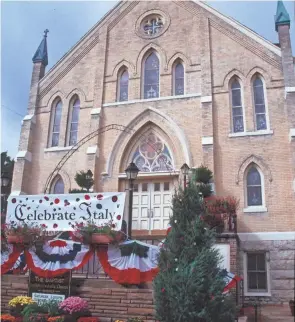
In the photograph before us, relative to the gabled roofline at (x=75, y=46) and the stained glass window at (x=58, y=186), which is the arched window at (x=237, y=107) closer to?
the gabled roofline at (x=75, y=46)

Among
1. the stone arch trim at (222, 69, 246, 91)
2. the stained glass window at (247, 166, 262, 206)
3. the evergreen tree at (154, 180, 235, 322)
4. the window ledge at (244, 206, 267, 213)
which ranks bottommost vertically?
the evergreen tree at (154, 180, 235, 322)

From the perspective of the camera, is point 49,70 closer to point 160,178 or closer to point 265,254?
point 160,178

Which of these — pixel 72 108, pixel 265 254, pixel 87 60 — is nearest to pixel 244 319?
pixel 265 254

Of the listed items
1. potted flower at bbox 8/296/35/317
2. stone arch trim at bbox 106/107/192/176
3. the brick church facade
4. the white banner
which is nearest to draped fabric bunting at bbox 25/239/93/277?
the white banner

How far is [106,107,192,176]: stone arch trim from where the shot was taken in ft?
50.4

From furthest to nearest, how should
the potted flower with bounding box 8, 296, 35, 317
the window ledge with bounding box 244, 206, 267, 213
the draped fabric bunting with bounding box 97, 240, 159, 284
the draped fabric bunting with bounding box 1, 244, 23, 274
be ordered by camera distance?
the window ledge with bounding box 244, 206, 267, 213, the draped fabric bunting with bounding box 1, 244, 23, 274, the draped fabric bunting with bounding box 97, 240, 159, 284, the potted flower with bounding box 8, 296, 35, 317

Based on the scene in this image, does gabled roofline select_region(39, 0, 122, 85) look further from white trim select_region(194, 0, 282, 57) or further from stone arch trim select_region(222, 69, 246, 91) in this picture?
stone arch trim select_region(222, 69, 246, 91)

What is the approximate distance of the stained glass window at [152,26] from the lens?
1772 cm

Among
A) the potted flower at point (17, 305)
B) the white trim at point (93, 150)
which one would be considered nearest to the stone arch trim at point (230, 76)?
the white trim at point (93, 150)

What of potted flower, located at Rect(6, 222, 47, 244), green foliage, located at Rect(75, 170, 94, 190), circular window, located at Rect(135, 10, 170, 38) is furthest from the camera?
circular window, located at Rect(135, 10, 170, 38)

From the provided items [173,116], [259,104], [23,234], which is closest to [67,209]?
[23,234]

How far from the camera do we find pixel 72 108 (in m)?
17.9

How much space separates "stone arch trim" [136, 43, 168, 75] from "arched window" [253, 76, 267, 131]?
408 centimetres

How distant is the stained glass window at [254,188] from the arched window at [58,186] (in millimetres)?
7997
